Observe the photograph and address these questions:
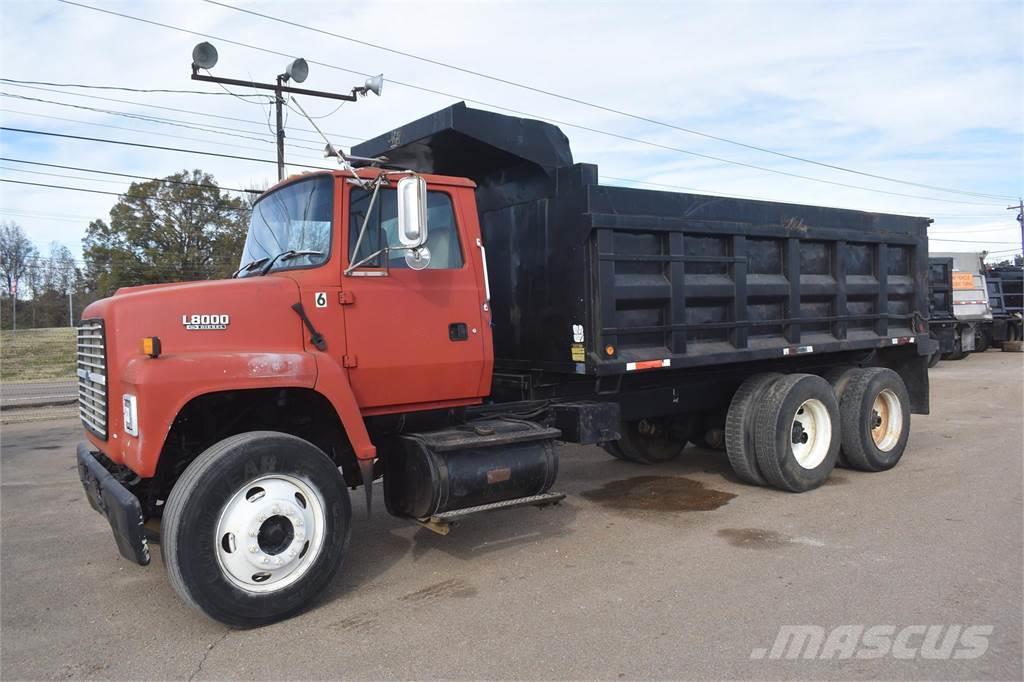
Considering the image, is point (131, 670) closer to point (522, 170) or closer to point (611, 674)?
point (611, 674)

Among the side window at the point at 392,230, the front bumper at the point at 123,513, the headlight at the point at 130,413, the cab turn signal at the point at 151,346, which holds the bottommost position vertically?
the front bumper at the point at 123,513

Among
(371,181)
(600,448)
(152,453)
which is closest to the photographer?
(152,453)

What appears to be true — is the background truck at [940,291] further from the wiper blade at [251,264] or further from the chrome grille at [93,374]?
the chrome grille at [93,374]

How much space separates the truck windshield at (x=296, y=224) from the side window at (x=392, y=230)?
17cm

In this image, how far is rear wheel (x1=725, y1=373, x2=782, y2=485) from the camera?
7184mm

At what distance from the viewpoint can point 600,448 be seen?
9.77 m

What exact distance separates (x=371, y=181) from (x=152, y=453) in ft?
6.79

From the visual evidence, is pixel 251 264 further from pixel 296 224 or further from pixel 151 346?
pixel 151 346

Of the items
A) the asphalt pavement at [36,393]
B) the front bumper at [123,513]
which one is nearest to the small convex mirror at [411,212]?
the front bumper at [123,513]

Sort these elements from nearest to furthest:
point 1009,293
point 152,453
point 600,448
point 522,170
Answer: point 152,453
point 522,170
point 600,448
point 1009,293

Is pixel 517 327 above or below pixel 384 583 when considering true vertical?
above

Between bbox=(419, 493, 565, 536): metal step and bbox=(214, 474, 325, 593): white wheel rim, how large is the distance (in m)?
0.78

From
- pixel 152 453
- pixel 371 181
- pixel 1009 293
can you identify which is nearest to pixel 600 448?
pixel 371 181

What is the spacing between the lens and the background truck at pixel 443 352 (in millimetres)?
4305
